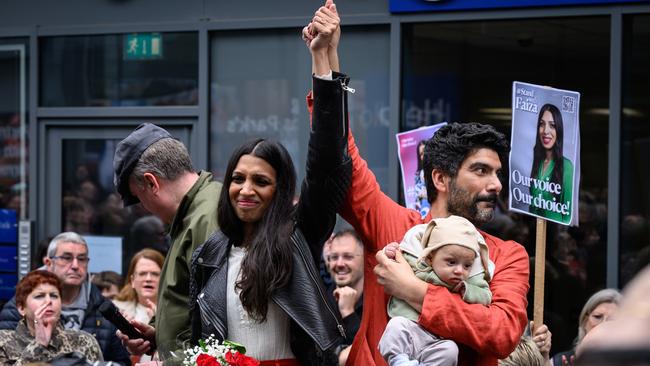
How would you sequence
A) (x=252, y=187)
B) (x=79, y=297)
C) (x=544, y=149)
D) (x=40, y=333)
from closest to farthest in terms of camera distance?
(x=252, y=187) < (x=544, y=149) < (x=40, y=333) < (x=79, y=297)

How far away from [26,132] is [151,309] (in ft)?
9.80

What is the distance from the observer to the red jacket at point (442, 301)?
2.90 meters

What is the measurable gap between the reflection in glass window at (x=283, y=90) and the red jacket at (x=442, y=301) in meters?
4.98

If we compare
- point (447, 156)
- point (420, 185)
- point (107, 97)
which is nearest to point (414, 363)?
point (447, 156)

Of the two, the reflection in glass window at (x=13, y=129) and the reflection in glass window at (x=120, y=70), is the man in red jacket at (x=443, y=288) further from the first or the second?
the reflection in glass window at (x=13, y=129)

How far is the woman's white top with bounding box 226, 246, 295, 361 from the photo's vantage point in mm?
3418

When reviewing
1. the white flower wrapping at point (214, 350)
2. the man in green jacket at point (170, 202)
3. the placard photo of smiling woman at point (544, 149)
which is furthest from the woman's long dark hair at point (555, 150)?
the white flower wrapping at point (214, 350)

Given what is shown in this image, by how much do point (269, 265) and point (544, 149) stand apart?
244cm

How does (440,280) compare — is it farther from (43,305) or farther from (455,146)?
(43,305)

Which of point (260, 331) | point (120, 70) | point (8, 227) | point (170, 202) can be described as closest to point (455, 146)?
point (260, 331)

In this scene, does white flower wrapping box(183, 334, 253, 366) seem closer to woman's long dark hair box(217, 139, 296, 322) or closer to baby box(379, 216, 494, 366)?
woman's long dark hair box(217, 139, 296, 322)

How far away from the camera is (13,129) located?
376 inches

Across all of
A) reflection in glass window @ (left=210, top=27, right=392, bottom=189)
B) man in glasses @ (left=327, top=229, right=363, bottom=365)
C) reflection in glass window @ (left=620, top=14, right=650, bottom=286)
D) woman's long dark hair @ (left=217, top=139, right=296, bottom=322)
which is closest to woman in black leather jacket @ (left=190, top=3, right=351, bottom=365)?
woman's long dark hair @ (left=217, top=139, right=296, bottom=322)

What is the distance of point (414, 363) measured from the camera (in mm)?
2898
